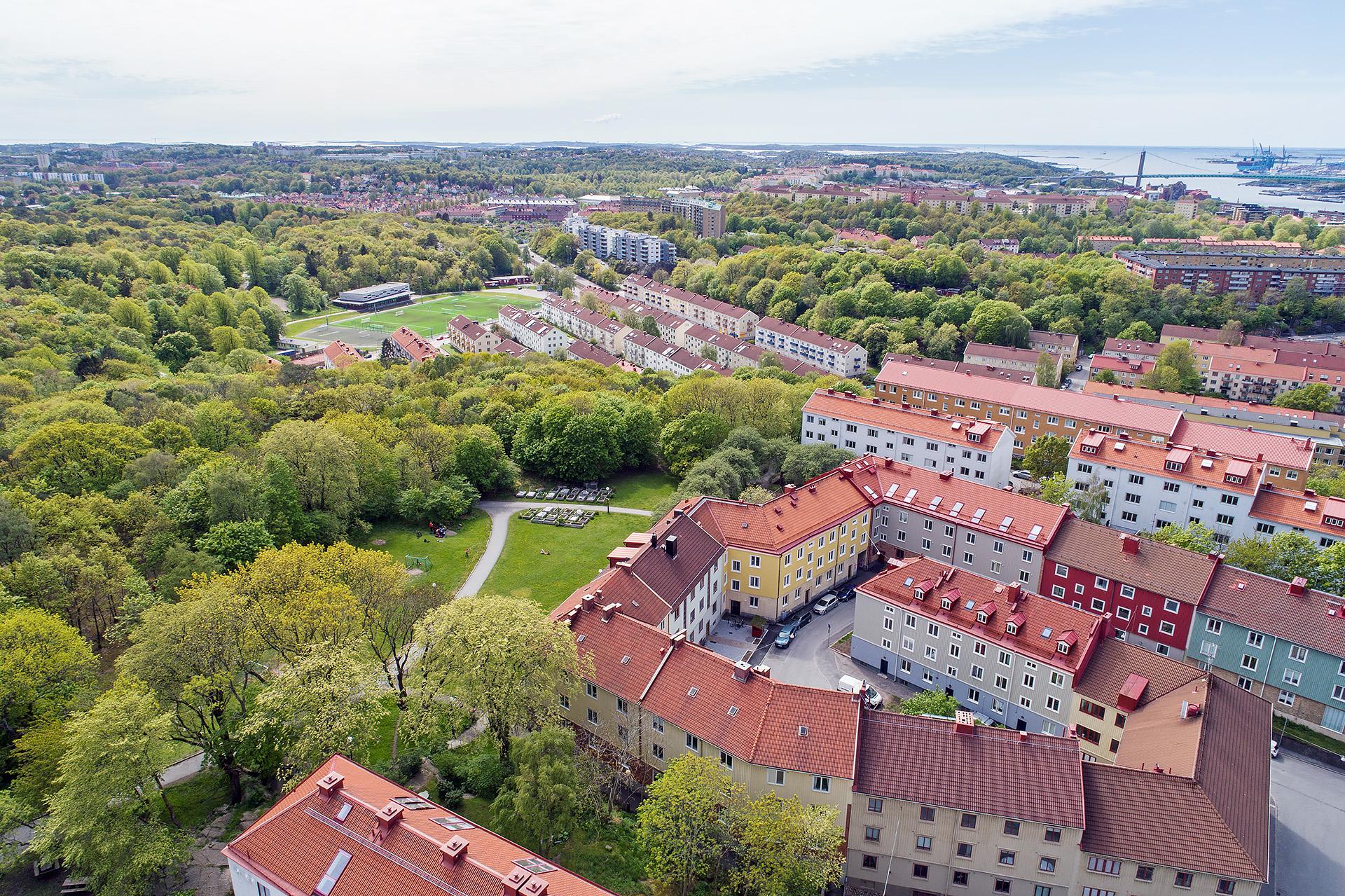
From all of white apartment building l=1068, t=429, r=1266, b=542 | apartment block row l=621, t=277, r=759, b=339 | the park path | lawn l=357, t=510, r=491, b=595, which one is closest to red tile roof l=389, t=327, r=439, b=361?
apartment block row l=621, t=277, r=759, b=339

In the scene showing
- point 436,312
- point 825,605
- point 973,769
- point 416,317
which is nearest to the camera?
point 973,769

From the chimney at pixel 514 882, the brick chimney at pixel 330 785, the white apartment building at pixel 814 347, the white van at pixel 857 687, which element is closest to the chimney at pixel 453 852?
the chimney at pixel 514 882

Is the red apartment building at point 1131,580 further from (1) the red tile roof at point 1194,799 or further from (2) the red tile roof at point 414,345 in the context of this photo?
(2) the red tile roof at point 414,345

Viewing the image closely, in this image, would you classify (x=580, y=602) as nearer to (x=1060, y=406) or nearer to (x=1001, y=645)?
(x=1001, y=645)

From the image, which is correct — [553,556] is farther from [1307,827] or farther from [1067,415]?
[1067,415]

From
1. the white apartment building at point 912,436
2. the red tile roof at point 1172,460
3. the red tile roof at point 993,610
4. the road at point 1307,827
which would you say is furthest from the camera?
the white apartment building at point 912,436

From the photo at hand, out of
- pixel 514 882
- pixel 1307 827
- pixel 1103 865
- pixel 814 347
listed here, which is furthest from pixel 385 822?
pixel 814 347
